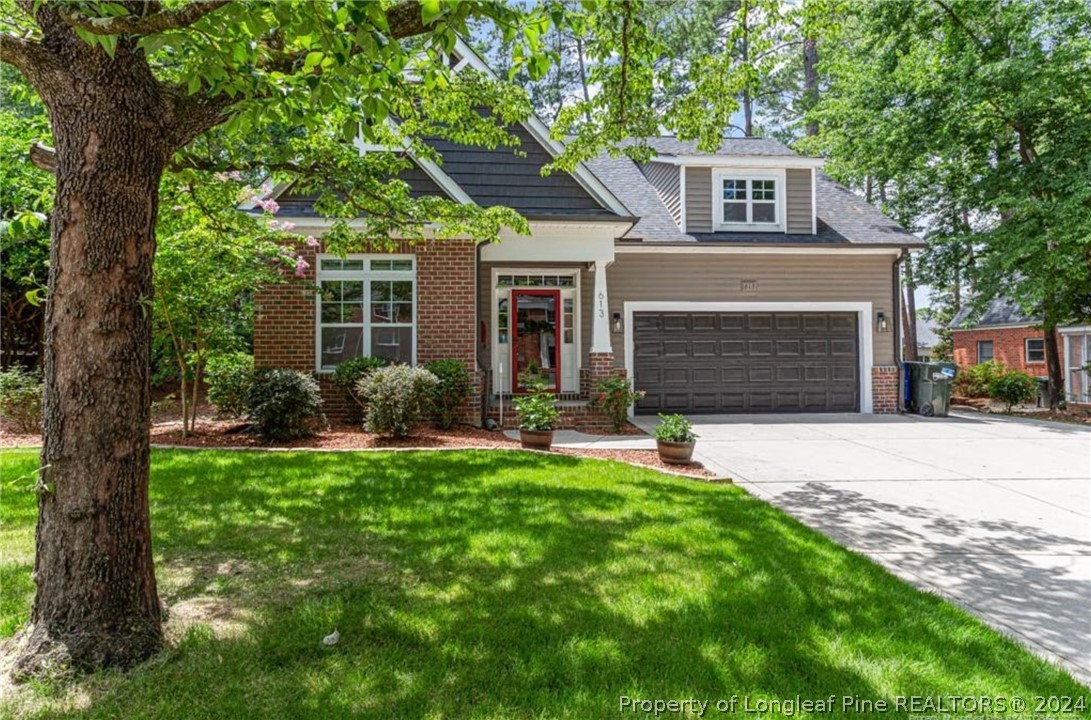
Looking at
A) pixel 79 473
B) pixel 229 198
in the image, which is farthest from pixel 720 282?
pixel 79 473

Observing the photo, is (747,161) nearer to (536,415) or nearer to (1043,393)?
(536,415)

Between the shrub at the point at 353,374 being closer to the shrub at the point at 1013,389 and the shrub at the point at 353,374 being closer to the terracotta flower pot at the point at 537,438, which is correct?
the terracotta flower pot at the point at 537,438

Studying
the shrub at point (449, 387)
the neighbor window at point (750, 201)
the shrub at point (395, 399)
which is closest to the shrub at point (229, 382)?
the shrub at point (395, 399)

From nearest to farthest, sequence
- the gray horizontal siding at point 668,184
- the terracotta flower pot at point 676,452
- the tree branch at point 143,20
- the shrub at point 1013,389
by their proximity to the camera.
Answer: the tree branch at point 143,20
the terracotta flower pot at point 676,452
the gray horizontal siding at point 668,184
the shrub at point 1013,389

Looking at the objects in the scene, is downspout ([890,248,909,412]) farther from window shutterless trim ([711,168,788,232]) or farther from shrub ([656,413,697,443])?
shrub ([656,413,697,443])

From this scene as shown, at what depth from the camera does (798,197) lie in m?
12.9

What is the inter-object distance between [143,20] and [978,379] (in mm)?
20404

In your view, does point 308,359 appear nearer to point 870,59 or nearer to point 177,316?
point 177,316

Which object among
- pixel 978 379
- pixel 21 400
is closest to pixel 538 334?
pixel 21 400

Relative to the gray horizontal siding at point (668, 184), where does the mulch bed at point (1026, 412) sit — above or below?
below

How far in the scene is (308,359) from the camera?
9.57 metres

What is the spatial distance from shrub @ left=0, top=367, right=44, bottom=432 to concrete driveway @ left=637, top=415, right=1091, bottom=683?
31.1ft

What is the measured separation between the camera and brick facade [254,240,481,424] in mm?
9508

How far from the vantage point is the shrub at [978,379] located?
16.4 meters
